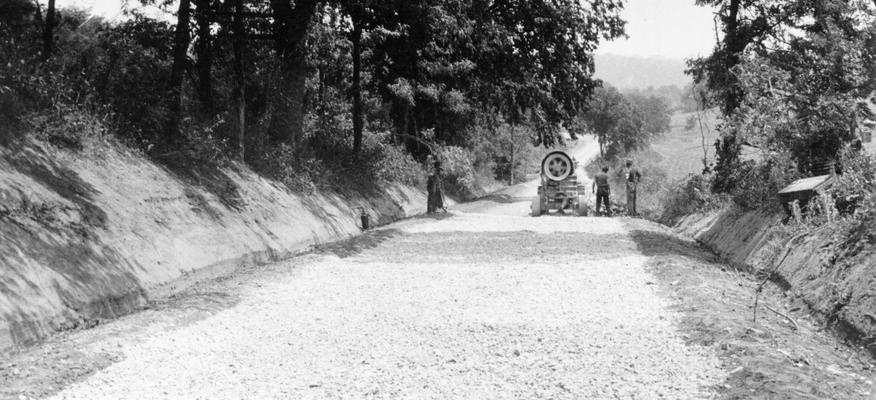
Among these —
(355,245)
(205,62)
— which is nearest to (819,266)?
(355,245)

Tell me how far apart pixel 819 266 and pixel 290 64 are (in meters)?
14.1

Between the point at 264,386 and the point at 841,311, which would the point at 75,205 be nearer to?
the point at 264,386

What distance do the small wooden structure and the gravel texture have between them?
253 cm

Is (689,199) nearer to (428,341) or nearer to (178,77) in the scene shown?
(178,77)

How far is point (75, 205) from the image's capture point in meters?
8.72

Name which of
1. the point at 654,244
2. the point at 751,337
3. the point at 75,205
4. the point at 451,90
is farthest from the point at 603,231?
the point at 75,205

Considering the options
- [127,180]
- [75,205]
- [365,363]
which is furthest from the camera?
[127,180]

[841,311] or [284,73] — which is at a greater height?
[284,73]

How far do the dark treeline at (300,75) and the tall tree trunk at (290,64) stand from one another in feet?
0.13

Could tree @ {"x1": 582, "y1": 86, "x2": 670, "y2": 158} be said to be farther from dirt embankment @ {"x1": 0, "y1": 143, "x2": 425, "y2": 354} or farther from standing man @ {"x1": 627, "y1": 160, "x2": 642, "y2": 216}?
dirt embankment @ {"x1": 0, "y1": 143, "x2": 425, "y2": 354}

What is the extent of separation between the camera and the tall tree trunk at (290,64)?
1783 centimetres

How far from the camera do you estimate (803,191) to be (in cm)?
1012

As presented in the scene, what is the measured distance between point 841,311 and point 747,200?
7.11m

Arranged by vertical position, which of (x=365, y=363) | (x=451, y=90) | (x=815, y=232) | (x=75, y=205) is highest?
(x=451, y=90)
